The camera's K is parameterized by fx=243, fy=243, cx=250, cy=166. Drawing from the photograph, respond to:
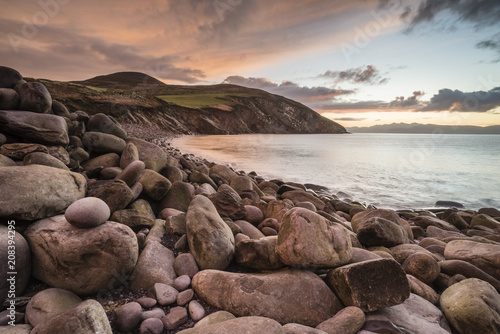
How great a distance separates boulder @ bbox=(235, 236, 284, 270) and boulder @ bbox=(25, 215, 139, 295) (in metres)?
1.62

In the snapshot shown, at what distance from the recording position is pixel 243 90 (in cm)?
13612

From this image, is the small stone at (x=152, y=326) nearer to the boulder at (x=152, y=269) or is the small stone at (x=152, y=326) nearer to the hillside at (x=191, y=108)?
the boulder at (x=152, y=269)

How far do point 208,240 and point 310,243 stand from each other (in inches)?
60.5

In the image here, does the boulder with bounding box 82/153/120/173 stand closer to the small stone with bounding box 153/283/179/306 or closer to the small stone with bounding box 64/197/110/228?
the small stone with bounding box 64/197/110/228

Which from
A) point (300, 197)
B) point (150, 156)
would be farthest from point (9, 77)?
point (300, 197)

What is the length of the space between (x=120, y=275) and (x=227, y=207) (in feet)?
8.48

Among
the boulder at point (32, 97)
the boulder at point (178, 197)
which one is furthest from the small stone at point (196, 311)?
the boulder at point (32, 97)

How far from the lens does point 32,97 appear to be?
19.2 ft

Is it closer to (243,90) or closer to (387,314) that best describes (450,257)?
(387,314)

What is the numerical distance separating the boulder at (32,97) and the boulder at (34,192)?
10.5 feet

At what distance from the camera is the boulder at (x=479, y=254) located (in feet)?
14.2

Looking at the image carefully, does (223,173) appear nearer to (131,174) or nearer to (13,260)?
(131,174)

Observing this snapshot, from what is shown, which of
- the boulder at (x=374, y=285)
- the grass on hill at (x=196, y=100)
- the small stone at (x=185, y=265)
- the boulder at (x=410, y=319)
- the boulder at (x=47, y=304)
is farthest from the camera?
the grass on hill at (x=196, y=100)

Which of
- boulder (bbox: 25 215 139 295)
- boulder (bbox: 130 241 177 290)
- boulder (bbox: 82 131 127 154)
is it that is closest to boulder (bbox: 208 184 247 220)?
boulder (bbox: 130 241 177 290)
